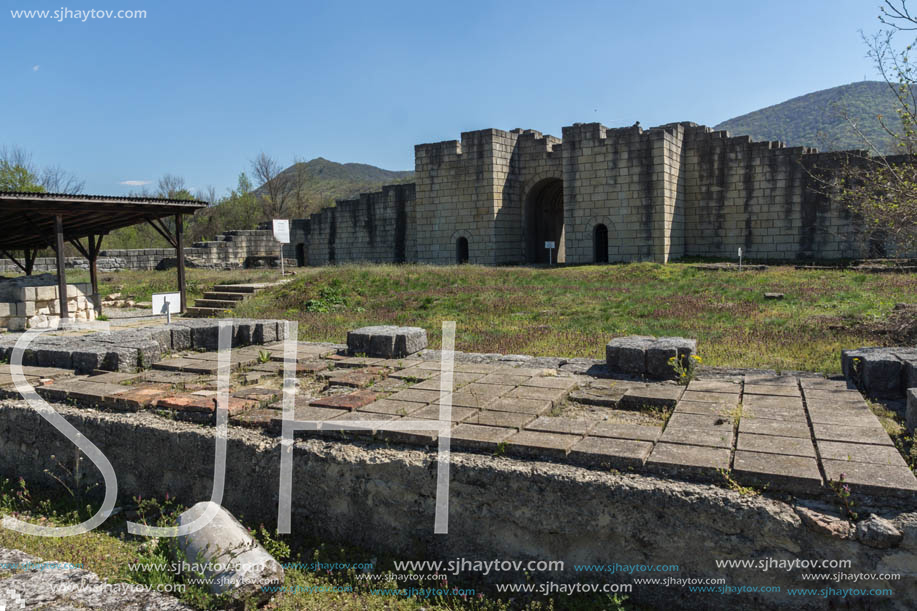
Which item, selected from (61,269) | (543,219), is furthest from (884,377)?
(543,219)

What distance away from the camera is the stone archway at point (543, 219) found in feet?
85.5

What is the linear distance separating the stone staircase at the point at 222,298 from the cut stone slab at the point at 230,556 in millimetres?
12491

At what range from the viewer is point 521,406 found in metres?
4.31

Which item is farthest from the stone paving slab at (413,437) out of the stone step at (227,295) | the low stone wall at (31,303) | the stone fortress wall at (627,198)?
the stone fortress wall at (627,198)

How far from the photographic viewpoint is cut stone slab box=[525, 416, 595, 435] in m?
3.72

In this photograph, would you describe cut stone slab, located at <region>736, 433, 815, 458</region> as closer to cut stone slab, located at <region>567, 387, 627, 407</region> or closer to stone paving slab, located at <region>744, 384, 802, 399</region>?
stone paving slab, located at <region>744, 384, 802, 399</region>

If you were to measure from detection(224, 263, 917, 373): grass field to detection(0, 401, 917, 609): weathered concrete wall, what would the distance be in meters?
3.70

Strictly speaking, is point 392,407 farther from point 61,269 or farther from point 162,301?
point 61,269

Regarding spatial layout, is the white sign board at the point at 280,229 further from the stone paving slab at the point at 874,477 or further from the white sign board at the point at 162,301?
the stone paving slab at the point at 874,477

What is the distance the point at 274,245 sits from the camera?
30.0 m

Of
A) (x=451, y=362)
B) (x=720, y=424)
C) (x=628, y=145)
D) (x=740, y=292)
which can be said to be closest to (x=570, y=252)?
(x=628, y=145)

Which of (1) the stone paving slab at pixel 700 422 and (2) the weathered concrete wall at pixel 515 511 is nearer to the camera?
(2) the weathered concrete wall at pixel 515 511

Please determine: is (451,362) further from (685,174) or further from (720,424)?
(685,174)

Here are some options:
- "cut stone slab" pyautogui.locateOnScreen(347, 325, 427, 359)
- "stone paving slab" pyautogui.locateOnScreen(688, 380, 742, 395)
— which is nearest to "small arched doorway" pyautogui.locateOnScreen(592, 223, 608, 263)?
"cut stone slab" pyautogui.locateOnScreen(347, 325, 427, 359)
